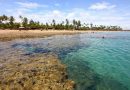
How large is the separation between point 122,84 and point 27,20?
162m

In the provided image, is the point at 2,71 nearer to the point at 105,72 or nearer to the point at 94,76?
the point at 94,76

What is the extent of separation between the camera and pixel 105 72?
63.9ft

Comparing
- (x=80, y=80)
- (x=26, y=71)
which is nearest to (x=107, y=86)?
(x=80, y=80)

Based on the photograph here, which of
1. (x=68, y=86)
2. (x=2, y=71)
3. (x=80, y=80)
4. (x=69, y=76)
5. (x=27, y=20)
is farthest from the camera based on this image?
(x=27, y=20)

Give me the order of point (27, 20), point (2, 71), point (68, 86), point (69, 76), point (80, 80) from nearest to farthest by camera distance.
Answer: point (68, 86)
point (80, 80)
point (69, 76)
point (2, 71)
point (27, 20)

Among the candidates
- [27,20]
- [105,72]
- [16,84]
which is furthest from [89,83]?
[27,20]

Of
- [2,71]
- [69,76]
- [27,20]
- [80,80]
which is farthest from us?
[27,20]

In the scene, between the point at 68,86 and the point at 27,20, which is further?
the point at 27,20

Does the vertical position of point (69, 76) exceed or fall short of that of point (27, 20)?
it falls short

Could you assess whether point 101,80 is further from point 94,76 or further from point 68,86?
point 68,86

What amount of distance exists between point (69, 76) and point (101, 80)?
337 cm

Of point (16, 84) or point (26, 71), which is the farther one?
point (26, 71)

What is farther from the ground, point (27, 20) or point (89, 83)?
point (27, 20)

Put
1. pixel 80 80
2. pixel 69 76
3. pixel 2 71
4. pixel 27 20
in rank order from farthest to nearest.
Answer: pixel 27 20
pixel 2 71
pixel 69 76
pixel 80 80
